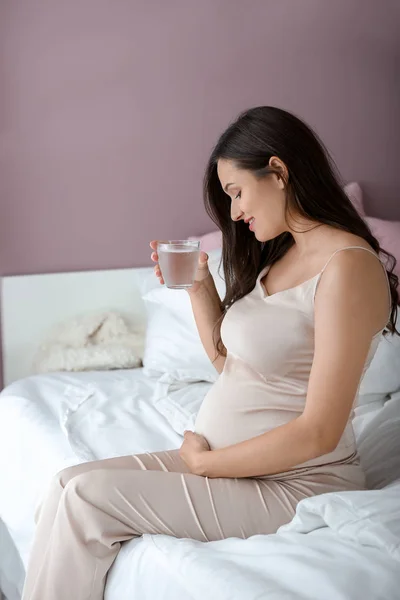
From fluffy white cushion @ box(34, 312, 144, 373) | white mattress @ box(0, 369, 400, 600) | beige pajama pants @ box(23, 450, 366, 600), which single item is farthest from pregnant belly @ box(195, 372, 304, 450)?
fluffy white cushion @ box(34, 312, 144, 373)

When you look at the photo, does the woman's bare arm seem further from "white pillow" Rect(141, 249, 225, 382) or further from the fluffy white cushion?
the fluffy white cushion

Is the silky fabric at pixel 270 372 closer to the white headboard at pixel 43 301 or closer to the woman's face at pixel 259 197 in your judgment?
the woman's face at pixel 259 197

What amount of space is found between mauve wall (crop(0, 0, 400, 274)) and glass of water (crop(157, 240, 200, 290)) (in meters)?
1.29

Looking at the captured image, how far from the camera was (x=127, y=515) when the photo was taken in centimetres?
136

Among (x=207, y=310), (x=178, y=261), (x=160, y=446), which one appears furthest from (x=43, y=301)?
(x=178, y=261)

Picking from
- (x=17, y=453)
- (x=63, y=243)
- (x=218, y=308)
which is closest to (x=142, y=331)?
(x=63, y=243)

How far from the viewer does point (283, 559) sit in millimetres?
1183

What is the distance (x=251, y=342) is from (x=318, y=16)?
6.30 ft

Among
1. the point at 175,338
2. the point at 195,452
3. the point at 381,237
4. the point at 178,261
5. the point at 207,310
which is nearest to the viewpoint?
the point at 195,452

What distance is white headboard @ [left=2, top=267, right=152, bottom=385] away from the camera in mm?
2775

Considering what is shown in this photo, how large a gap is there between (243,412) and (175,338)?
109cm

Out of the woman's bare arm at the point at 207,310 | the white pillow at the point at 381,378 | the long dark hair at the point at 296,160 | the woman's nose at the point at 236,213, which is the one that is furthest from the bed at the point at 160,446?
the woman's nose at the point at 236,213

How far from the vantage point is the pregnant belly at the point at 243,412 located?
4.87 feet

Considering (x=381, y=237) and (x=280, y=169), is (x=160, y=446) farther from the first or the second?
(x=381, y=237)
